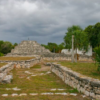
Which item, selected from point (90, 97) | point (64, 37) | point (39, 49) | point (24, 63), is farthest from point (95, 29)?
point (90, 97)

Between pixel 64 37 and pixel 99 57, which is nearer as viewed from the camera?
pixel 99 57

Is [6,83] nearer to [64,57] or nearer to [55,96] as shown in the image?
[55,96]

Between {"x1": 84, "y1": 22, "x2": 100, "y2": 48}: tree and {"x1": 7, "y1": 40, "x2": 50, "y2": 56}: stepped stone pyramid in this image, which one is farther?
{"x1": 84, "y1": 22, "x2": 100, "y2": 48}: tree

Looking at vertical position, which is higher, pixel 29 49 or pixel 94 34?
pixel 94 34

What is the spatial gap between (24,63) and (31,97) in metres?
11.9

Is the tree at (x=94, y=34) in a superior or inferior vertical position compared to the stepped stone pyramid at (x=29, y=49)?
superior

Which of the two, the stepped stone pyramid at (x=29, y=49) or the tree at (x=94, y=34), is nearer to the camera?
→ the stepped stone pyramid at (x=29, y=49)

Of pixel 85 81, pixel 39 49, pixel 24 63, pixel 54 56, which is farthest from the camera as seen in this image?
pixel 39 49

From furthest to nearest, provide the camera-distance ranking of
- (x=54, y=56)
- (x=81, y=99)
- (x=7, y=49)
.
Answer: (x=7, y=49) → (x=54, y=56) → (x=81, y=99)

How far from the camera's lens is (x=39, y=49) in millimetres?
41750

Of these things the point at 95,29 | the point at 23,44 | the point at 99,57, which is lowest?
the point at 99,57

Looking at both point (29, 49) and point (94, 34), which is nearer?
point (29, 49)

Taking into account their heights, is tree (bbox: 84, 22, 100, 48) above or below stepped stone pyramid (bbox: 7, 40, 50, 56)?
above

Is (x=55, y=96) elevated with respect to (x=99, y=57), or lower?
lower
